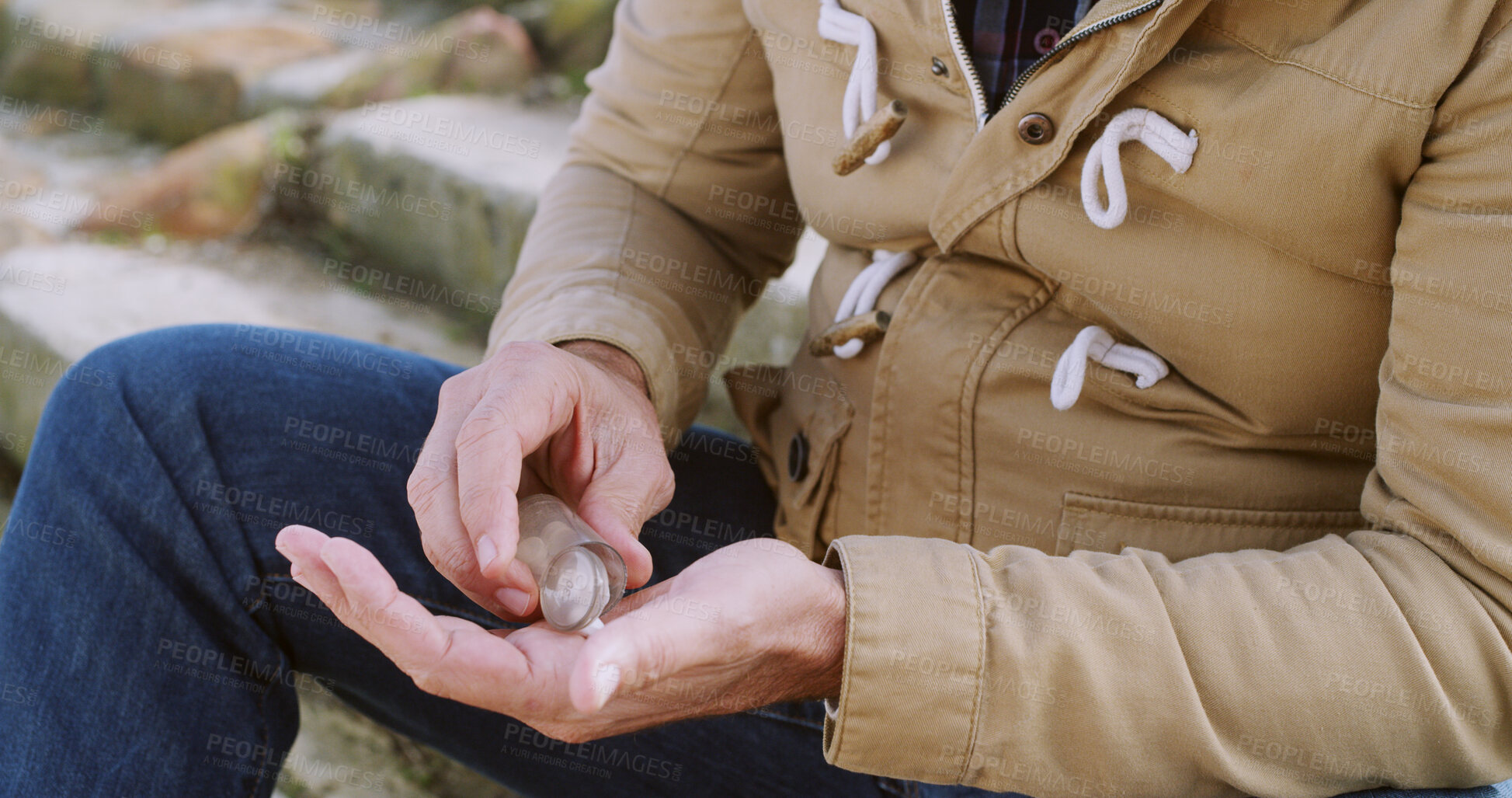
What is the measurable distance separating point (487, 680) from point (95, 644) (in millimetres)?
569

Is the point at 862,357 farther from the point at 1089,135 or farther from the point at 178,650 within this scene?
the point at 178,650

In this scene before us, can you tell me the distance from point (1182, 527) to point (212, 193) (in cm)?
357

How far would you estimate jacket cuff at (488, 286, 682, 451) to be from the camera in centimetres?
127

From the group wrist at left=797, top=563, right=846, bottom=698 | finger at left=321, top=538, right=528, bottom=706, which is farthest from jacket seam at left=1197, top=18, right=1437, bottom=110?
finger at left=321, top=538, right=528, bottom=706

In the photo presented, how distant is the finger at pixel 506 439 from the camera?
88 centimetres

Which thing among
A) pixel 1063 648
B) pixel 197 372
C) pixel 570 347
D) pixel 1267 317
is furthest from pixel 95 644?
pixel 1267 317

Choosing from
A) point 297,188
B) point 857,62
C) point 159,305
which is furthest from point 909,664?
point 297,188

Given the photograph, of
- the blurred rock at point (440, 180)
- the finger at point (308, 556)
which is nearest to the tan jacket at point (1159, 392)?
the finger at point (308, 556)

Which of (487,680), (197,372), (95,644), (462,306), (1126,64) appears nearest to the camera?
(487,680)

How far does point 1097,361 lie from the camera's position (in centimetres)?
113

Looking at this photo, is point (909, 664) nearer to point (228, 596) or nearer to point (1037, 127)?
point (1037, 127)

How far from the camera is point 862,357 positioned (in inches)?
50.6

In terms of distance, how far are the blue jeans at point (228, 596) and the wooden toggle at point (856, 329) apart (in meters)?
0.27

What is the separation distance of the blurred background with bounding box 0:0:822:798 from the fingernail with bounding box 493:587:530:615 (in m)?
1.16
